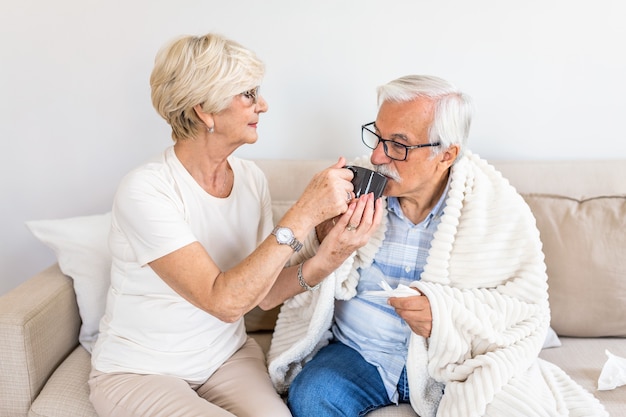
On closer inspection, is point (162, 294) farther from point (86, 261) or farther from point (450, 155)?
point (450, 155)

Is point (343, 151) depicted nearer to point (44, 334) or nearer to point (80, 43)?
point (80, 43)

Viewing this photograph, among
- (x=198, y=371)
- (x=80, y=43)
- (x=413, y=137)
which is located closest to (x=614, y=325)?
(x=413, y=137)

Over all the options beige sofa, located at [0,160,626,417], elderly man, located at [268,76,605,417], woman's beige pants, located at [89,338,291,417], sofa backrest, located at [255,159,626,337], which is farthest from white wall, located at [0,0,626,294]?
woman's beige pants, located at [89,338,291,417]

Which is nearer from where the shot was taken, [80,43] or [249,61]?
[249,61]

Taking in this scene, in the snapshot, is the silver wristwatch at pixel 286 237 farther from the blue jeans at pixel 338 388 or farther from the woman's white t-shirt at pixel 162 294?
the blue jeans at pixel 338 388

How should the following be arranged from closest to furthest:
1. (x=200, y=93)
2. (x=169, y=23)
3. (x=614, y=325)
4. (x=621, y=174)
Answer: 1. (x=200, y=93)
2. (x=614, y=325)
3. (x=621, y=174)
4. (x=169, y=23)

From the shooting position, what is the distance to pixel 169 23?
7.01 feet

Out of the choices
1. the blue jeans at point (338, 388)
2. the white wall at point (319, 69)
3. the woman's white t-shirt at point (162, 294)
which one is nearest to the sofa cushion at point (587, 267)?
the white wall at point (319, 69)

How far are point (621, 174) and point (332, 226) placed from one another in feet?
3.49

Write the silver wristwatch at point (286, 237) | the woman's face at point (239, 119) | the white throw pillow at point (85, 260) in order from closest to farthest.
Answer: the silver wristwatch at point (286, 237) < the woman's face at point (239, 119) < the white throw pillow at point (85, 260)

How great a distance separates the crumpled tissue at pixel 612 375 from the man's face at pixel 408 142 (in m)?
0.72

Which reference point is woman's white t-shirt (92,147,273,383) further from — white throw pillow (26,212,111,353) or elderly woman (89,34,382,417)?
white throw pillow (26,212,111,353)

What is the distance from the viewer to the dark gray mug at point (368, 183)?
4.99 feet

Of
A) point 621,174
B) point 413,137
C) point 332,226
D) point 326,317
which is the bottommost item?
point 326,317
